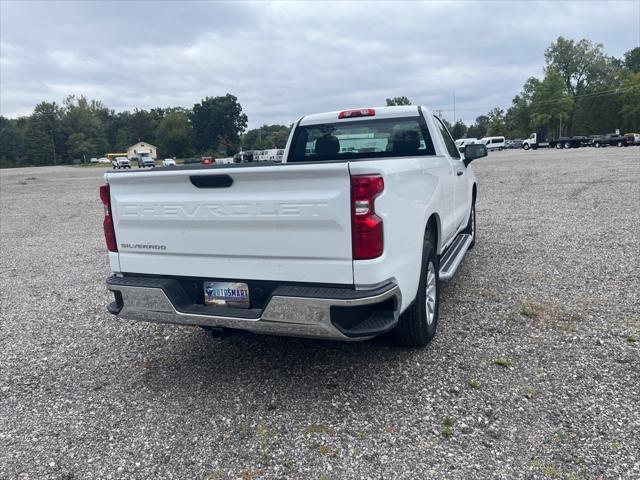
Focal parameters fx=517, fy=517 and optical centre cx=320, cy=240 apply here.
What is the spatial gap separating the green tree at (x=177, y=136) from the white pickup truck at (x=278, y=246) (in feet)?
379

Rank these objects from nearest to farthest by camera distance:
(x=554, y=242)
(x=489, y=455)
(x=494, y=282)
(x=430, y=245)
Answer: (x=489, y=455)
(x=430, y=245)
(x=494, y=282)
(x=554, y=242)

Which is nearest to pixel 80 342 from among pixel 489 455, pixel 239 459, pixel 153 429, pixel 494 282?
pixel 153 429

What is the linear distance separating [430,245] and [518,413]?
144cm

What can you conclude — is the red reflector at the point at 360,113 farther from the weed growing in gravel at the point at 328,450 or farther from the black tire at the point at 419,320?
the weed growing in gravel at the point at 328,450

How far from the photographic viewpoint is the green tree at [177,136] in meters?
116

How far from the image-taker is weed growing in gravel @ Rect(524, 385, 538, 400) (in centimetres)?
346

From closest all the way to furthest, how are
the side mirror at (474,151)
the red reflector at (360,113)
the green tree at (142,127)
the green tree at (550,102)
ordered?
1. the red reflector at (360,113)
2. the side mirror at (474,151)
3. the green tree at (550,102)
4. the green tree at (142,127)

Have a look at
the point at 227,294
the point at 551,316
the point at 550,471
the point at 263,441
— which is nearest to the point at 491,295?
the point at 551,316

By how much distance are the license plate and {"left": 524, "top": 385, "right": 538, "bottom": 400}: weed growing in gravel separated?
1971 millimetres

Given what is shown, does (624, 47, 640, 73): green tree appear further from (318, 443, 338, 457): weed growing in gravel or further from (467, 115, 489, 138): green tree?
(318, 443, 338, 457): weed growing in gravel

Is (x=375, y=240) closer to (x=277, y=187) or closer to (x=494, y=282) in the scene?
(x=277, y=187)

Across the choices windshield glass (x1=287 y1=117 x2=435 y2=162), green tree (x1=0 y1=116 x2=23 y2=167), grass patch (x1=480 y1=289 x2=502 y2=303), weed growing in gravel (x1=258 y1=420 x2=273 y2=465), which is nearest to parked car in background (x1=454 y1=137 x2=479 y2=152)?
windshield glass (x1=287 y1=117 x2=435 y2=162)

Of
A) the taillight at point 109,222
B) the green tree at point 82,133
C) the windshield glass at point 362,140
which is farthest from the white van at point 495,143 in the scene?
the green tree at point 82,133

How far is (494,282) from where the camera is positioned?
20.0 feet
